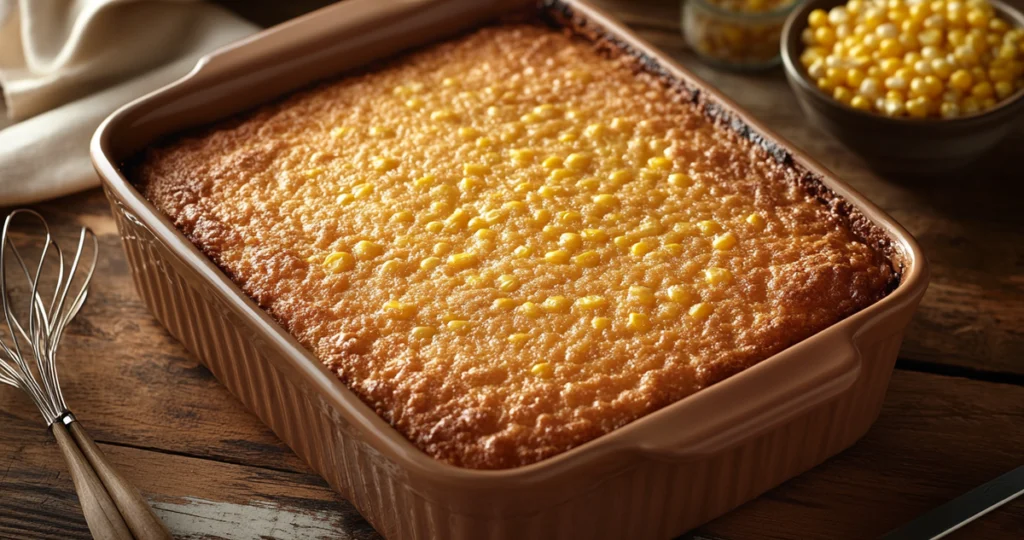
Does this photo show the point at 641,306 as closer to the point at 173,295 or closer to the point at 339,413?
the point at 339,413

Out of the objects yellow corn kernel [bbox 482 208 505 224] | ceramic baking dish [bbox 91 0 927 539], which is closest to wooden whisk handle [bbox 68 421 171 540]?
ceramic baking dish [bbox 91 0 927 539]

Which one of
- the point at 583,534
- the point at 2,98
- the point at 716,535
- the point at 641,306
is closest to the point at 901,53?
the point at 641,306

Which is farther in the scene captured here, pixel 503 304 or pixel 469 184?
pixel 469 184

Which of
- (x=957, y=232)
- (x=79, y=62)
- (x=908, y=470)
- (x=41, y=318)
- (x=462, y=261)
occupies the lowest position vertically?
(x=908, y=470)

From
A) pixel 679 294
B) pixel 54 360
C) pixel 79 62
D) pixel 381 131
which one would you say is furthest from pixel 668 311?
pixel 79 62

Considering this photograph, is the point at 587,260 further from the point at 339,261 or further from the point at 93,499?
the point at 93,499

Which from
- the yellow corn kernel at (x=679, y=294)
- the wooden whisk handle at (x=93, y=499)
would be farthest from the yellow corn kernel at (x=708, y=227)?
the wooden whisk handle at (x=93, y=499)

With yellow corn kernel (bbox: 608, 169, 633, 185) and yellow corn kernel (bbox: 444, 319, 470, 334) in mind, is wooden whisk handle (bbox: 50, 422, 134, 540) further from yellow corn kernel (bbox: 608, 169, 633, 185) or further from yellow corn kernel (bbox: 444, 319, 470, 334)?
yellow corn kernel (bbox: 608, 169, 633, 185)
